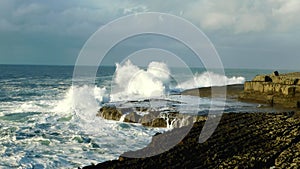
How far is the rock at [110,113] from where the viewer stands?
2328 centimetres

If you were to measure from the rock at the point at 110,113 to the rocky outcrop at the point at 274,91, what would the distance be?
1166 centimetres

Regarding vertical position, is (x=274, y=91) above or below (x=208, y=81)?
below

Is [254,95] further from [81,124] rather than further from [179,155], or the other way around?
[179,155]

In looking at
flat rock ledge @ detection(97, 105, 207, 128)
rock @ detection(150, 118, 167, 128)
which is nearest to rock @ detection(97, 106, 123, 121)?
flat rock ledge @ detection(97, 105, 207, 128)

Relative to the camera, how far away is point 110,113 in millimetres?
23891

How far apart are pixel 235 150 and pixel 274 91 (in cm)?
1889

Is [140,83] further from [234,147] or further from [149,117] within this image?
[234,147]

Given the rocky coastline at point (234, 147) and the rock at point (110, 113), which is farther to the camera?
the rock at point (110, 113)

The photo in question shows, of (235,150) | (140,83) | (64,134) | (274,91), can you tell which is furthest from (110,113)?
(140,83)

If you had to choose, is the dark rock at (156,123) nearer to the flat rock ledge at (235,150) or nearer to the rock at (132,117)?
the rock at (132,117)

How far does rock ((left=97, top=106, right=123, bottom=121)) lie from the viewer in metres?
23.3

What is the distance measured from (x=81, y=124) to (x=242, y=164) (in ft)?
45.0

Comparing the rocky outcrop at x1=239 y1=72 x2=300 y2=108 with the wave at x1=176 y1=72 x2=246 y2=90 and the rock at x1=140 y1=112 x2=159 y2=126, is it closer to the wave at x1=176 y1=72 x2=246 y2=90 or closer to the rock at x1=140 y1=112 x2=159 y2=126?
the rock at x1=140 y1=112 x2=159 y2=126

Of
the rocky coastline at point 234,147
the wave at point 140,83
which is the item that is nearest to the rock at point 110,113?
the rocky coastline at point 234,147
